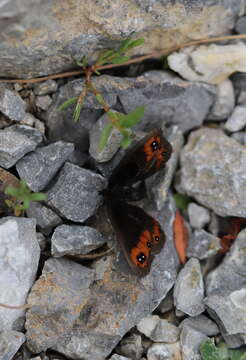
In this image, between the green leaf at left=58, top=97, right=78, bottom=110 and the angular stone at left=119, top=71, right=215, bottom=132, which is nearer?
the green leaf at left=58, top=97, right=78, bottom=110

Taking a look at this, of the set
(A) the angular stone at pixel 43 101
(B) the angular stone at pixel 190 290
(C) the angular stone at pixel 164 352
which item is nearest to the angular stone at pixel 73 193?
(A) the angular stone at pixel 43 101

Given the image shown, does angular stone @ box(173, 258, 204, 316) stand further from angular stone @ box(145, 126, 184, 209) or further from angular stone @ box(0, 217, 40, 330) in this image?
angular stone @ box(0, 217, 40, 330)

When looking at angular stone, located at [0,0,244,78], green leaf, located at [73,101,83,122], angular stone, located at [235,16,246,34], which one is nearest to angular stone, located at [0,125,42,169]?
green leaf, located at [73,101,83,122]

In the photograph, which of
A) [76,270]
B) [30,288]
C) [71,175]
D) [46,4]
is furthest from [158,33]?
[30,288]

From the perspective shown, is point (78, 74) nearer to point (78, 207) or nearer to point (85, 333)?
point (78, 207)

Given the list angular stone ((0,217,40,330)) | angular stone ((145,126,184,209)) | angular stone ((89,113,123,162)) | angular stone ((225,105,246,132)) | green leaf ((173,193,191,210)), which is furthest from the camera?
green leaf ((173,193,191,210))

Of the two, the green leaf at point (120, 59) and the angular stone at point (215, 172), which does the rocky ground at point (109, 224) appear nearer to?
the angular stone at point (215, 172)
